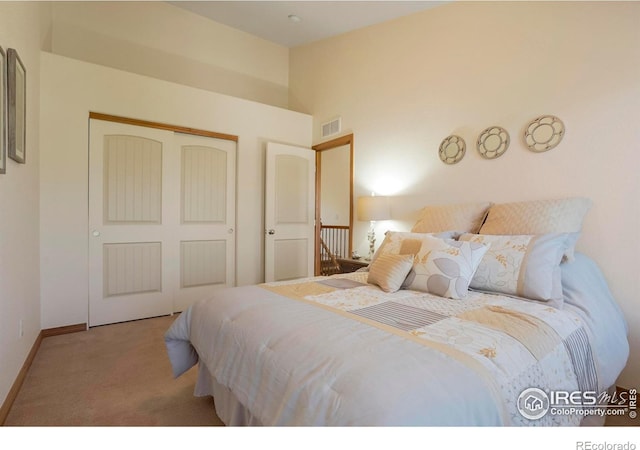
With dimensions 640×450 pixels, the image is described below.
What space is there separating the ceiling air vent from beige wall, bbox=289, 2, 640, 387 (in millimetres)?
173

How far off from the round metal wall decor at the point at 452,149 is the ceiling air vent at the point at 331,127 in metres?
1.44

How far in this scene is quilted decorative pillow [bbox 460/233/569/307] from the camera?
165cm

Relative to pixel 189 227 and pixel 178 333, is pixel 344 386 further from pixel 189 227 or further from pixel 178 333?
pixel 189 227

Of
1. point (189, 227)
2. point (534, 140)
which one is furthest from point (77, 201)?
point (534, 140)

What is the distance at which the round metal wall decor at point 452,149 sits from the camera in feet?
8.80

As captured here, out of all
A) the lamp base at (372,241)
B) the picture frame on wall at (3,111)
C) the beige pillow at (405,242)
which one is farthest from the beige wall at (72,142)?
the beige pillow at (405,242)

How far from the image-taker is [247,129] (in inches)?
154

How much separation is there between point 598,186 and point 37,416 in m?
3.36

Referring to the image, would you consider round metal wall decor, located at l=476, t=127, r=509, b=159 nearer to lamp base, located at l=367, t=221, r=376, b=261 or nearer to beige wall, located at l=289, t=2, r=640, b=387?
beige wall, located at l=289, t=2, r=640, b=387

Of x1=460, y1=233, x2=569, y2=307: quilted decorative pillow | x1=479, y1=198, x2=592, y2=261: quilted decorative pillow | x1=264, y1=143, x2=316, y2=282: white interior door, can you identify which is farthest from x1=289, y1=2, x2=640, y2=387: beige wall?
x1=264, y1=143, x2=316, y2=282: white interior door

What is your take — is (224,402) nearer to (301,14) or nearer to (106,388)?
(106,388)

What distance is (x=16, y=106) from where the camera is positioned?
6.24 ft

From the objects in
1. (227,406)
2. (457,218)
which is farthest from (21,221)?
(457,218)

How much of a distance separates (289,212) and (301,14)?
2237mm
